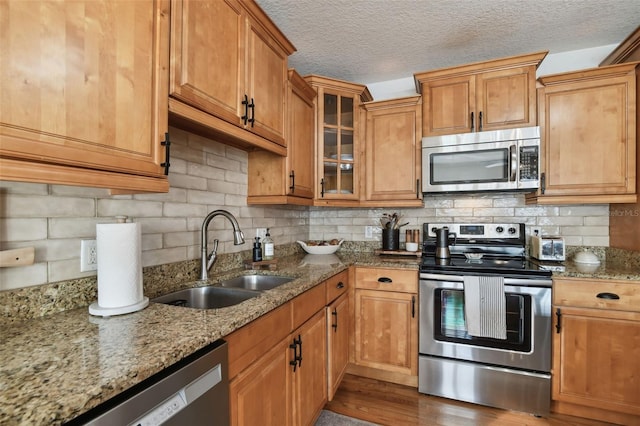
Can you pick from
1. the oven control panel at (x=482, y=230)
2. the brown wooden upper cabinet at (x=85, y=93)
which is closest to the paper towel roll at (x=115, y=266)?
the brown wooden upper cabinet at (x=85, y=93)

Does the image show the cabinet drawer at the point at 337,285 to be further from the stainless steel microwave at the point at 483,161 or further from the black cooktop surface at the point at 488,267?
the stainless steel microwave at the point at 483,161

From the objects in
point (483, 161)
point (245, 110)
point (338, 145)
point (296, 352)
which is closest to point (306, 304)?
point (296, 352)

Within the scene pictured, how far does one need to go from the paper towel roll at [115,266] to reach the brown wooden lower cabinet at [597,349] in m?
2.35

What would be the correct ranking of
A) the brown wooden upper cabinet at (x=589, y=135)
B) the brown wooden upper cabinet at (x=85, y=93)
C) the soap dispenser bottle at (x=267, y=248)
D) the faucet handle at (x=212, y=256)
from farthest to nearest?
the soap dispenser bottle at (x=267, y=248) → the brown wooden upper cabinet at (x=589, y=135) → the faucet handle at (x=212, y=256) → the brown wooden upper cabinet at (x=85, y=93)

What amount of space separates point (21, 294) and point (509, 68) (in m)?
3.02

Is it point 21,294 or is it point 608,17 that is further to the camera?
point 608,17

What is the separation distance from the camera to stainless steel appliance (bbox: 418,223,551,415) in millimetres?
1920

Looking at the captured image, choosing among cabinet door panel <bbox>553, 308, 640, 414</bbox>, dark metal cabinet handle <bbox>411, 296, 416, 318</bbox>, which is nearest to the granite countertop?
dark metal cabinet handle <bbox>411, 296, 416, 318</bbox>

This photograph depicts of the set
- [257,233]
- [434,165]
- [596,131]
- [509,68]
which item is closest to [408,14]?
[509,68]

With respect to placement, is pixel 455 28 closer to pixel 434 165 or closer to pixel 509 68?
pixel 509 68

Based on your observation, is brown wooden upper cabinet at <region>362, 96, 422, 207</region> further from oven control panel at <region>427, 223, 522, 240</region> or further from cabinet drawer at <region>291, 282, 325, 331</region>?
cabinet drawer at <region>291, 282, 325, 331</region>

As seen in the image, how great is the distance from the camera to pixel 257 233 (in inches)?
89.6

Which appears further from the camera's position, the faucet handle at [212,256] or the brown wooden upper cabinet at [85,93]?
the faucet handle at [212,256]

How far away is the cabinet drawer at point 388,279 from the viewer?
2.19 metres
